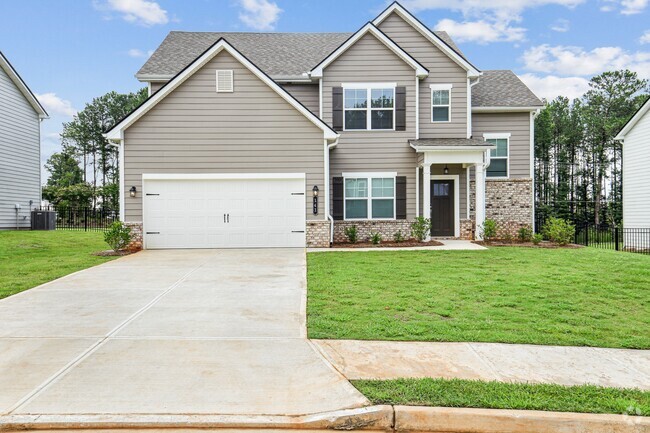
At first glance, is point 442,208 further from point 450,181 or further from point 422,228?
point 422,228

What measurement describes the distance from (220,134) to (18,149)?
1415 centimetres

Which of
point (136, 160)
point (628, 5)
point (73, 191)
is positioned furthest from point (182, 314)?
point (73, 191)

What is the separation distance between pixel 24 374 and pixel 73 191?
108 ft

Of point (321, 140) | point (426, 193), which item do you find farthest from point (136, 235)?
point (426, 193)

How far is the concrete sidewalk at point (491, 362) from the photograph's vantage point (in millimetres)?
4152

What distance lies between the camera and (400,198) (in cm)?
1609

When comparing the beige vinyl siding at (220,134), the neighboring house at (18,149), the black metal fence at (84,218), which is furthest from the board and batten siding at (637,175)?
the neighboring house at (18,149)

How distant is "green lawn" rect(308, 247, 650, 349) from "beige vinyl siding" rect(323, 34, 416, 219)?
5.42 metres

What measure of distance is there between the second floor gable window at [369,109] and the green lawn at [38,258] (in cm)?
951

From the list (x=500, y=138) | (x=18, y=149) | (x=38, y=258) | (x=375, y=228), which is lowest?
(x=38, y=258)

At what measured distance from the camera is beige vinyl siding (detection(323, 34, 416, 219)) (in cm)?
1608

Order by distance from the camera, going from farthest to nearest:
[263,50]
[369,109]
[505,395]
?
[263,50] → [369,109] → [505,395]

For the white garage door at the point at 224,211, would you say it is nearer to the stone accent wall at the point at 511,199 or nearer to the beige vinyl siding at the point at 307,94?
the beige vinyl siding at the point at 307,94

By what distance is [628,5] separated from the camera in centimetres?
2391
